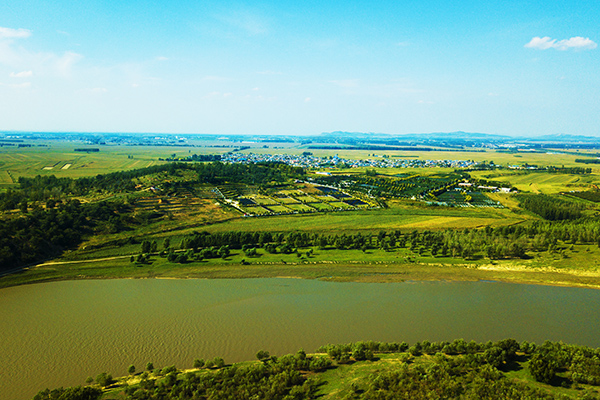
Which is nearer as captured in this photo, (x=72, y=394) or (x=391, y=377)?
(x=72, y=394)

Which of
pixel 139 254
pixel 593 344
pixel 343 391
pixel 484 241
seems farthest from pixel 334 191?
pixel 343 391

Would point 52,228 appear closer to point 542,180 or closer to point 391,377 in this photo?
point 391,377

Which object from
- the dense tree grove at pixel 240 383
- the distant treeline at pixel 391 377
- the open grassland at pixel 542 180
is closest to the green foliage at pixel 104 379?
the distant treeline at pixel 391 377

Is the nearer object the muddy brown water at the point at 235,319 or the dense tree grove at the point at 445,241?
the muddy brown water at the point at 235,319

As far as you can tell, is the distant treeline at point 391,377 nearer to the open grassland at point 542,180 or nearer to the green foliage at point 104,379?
the green foliage at point 104,379

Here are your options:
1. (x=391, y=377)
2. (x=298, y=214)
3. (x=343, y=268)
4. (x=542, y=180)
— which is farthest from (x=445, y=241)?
(x=542, y=180)

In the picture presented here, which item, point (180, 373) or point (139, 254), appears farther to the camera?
point (139, 254)

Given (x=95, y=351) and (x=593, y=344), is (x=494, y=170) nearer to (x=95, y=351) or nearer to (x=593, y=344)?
(x=593, y=344)
